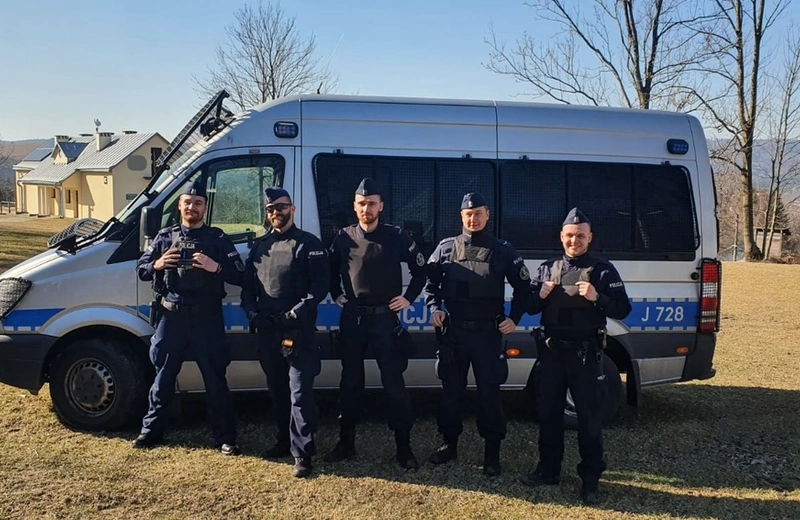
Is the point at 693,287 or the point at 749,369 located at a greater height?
the point at 693,287

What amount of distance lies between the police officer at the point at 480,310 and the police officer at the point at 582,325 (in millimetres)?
256

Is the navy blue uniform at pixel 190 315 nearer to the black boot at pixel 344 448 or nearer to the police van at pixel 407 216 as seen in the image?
the police van at pixel 407 216

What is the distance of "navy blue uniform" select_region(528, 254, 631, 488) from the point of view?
4.13 metres

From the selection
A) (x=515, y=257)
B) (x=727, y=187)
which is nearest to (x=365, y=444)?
(x=515, y=257)

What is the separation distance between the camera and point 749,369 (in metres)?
7.82

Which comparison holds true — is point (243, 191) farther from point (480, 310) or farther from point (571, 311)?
point (571, 311)

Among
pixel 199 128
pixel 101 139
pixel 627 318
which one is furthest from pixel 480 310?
pixel 101 139

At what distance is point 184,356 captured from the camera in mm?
4746

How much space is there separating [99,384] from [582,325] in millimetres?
3596

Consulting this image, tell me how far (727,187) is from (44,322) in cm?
2744

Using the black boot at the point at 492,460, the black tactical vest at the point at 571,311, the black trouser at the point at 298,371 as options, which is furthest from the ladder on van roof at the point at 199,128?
the black boot at the point at 492,460

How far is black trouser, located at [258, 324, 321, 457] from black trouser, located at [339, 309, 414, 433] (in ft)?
0.73

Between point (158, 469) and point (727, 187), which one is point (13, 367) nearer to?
point (158, 469)

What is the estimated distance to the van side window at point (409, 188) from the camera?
16.6 ft
